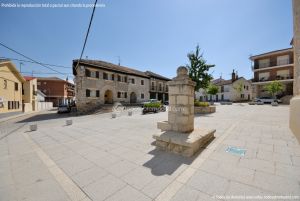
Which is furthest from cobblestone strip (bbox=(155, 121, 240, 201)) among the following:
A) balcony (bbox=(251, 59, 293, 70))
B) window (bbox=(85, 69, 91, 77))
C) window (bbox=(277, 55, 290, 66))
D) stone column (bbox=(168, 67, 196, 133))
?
window (bbox=(277, 55, 290, 66))

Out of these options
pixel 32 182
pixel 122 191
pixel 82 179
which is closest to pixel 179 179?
pixel 122 191

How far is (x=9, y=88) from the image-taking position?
18328mm

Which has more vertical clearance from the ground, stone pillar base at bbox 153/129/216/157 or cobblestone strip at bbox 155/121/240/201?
stone pillar base at bbox 153/129/216/157

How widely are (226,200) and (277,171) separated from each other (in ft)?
5.48

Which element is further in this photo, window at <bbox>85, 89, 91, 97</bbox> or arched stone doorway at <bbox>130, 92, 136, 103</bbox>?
arched stone doorway at <bbox>130, 92, 136, 103</bbox>

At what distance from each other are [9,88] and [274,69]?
152ft

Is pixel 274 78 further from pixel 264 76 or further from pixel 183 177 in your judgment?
pixel 183 177

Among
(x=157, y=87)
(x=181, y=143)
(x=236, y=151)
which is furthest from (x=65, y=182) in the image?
(x=157, y=87)

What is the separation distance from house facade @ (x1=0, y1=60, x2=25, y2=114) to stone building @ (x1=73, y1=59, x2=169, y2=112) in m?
7.87

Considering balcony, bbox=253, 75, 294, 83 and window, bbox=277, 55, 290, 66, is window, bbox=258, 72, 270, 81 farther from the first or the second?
window, bbox=277, 55, 290, 66

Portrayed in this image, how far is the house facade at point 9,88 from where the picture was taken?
17.0 m

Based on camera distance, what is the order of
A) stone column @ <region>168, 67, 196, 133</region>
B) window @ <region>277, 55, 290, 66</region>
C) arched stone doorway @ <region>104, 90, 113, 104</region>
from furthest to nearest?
window @ <region>277, 55, 290, 66</region>, arched stone doorway @ <region>104, 90, 113, 104</region>, stone column @ <region>168, 67, 196, 133</region>

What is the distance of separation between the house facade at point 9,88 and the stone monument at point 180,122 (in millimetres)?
22007

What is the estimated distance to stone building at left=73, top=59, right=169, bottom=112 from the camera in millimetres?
20141
